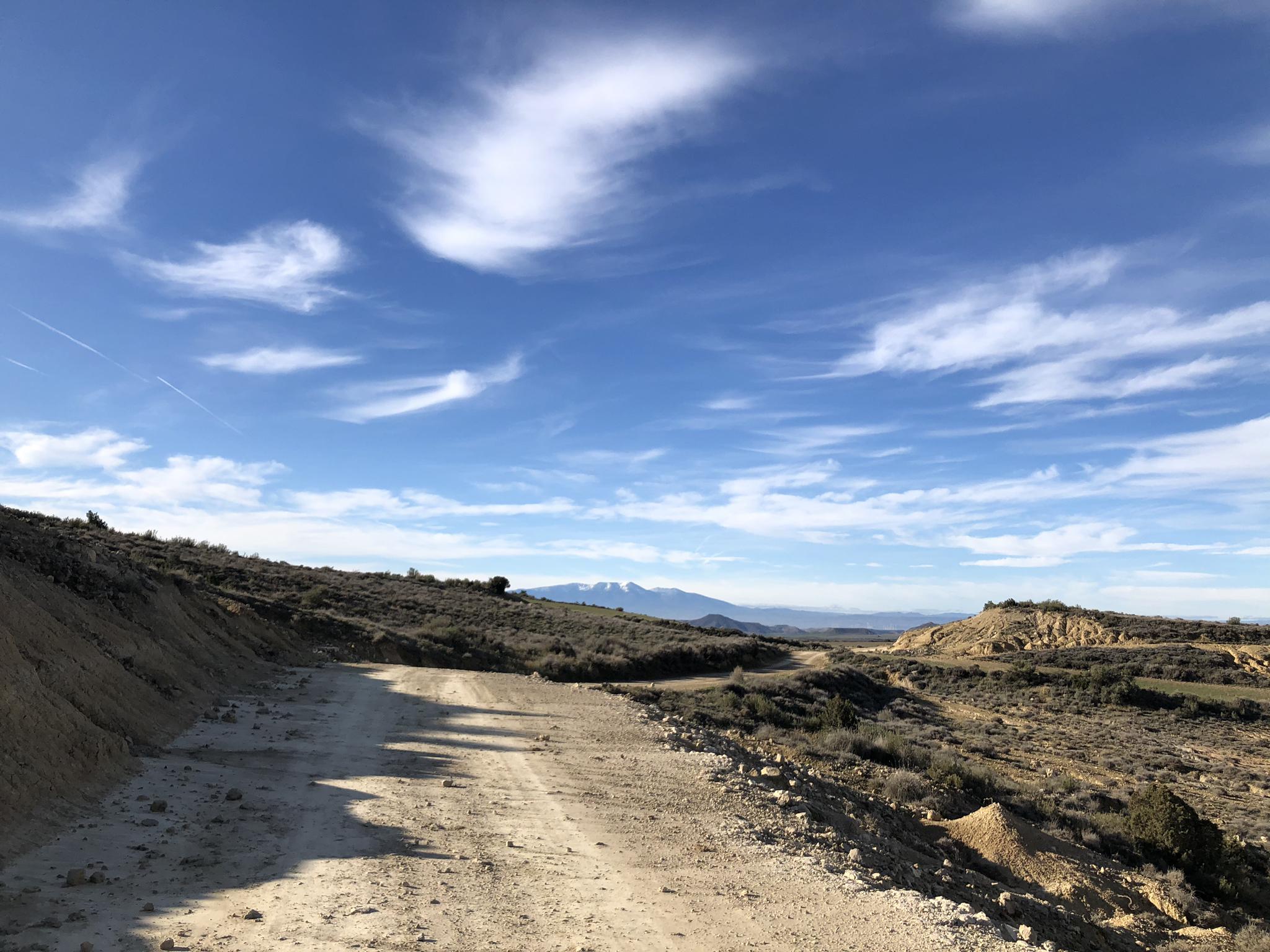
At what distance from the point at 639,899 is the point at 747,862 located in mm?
1612

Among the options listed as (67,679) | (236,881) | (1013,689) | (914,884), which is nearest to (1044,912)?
(914,884)

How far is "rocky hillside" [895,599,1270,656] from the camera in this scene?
56.1 m

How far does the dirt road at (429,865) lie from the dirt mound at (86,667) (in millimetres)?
597

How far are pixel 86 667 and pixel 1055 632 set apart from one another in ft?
220

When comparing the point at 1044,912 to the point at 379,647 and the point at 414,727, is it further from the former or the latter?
the point at 379,647

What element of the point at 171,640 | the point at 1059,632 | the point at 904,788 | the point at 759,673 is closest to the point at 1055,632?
the point at 1059,632

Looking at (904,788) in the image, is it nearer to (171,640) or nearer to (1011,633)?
(171,640)

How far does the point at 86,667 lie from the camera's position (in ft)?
40.1

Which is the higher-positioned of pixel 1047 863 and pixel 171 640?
pixel 171 640

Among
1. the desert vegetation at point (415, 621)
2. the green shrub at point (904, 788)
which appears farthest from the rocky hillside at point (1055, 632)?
the green shrub at point (904, 788)

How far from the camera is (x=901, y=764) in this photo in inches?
722

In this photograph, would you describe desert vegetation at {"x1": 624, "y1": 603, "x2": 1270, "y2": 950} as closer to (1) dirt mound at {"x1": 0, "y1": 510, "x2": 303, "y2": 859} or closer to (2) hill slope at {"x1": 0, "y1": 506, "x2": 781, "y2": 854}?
(2) hill slope at {"x1": 0, "y1": 506, "x2": 781, "y2": 854}

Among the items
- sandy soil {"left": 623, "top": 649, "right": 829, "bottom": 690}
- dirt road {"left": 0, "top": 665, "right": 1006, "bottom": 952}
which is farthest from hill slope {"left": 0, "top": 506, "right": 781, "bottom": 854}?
sandy soil {"left": 623, "top": 649, "right": 829, "bottom": 690}

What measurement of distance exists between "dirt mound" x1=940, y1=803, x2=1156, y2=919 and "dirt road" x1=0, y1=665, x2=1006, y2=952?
445 cm
